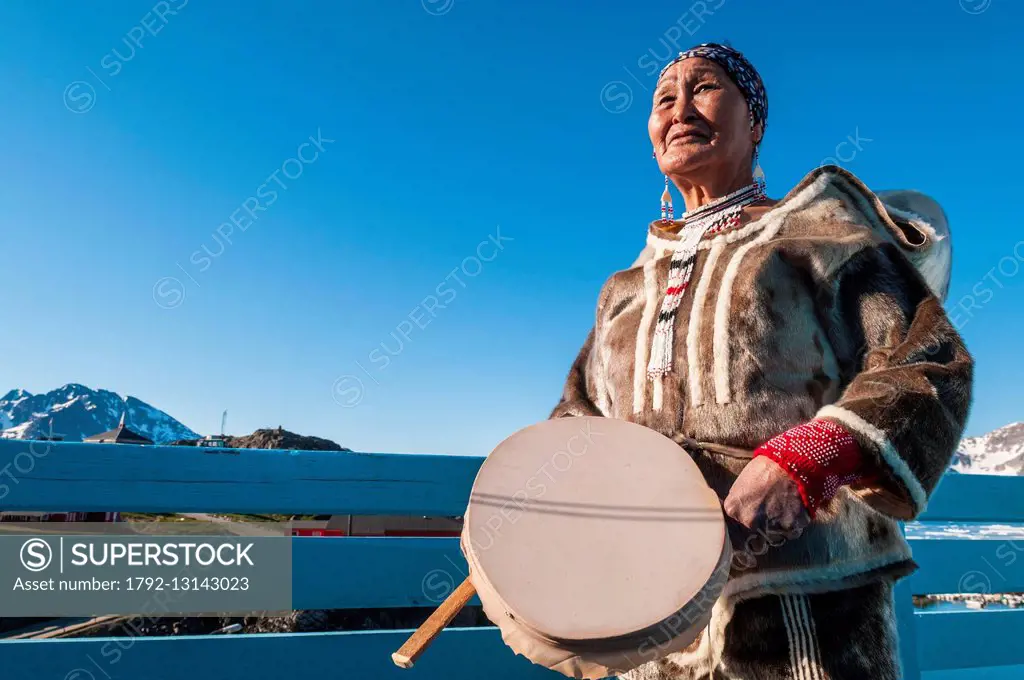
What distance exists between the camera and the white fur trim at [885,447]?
0.94 metres

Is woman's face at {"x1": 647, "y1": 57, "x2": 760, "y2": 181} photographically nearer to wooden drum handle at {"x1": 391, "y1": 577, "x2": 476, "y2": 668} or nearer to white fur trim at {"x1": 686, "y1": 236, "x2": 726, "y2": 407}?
white fur trim at {"x1": 686, "y1": 236, "x2": 726, "y2": 407}

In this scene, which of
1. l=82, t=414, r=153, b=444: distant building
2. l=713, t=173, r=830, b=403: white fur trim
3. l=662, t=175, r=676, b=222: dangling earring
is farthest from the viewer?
l=82, t=414, r=153, b=444: distant building

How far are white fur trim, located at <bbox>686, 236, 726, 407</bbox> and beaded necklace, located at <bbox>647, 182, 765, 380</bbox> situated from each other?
0.13 feet

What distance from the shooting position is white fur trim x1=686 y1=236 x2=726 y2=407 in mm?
1204

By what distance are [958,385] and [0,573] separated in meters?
2.66

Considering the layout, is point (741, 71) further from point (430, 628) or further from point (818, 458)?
point (430, 628)

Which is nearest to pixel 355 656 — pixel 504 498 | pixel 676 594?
pixel 504 498

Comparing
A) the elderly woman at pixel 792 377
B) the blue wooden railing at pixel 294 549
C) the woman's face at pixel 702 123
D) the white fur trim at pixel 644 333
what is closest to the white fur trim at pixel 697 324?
the elderly woman at pixel 792 377

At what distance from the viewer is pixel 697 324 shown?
49.0 inches

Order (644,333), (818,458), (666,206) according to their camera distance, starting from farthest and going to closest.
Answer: (666,206) < (644,333) < (818,458)

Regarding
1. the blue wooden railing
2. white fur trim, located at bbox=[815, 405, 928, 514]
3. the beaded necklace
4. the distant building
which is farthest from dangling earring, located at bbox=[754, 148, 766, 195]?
the distant building

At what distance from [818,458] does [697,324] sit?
397 mm

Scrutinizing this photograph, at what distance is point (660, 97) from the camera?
4.90 ft

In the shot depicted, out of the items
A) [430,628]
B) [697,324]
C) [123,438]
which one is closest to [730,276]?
[697,324]
